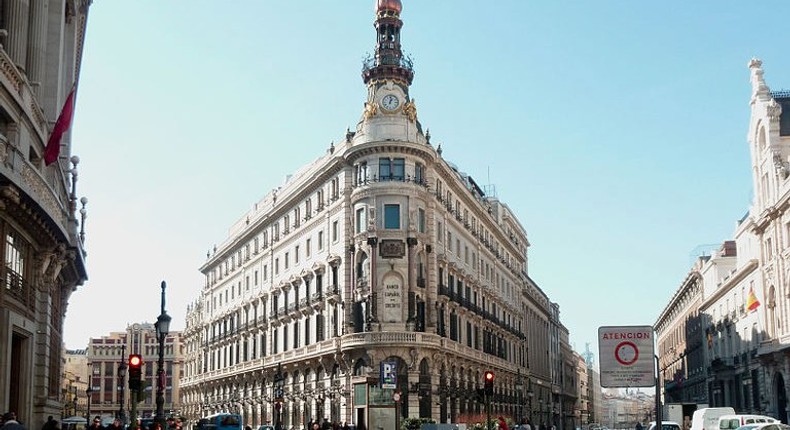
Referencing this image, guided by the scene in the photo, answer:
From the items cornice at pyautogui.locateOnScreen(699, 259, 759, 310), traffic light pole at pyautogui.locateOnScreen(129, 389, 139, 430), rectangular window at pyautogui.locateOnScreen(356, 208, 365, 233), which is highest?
rectangular window at pyautogui.locateOnScreen(356, 208, 365, 233)

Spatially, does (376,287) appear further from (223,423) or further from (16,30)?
(16,30)

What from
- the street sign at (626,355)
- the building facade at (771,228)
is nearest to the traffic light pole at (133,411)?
the street sign at (626,355)

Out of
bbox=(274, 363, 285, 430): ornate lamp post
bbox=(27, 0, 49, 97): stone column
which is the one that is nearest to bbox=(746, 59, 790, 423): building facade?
bbox=(274, 363, 285, 430): ornate lamp post

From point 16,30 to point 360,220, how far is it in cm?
3432

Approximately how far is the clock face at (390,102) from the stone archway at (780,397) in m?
32.0

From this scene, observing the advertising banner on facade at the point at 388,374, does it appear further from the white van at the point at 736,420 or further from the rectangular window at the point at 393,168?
the white van at the point at 736,420

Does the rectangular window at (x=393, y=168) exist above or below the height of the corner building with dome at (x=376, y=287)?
above

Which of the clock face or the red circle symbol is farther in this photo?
the clock face

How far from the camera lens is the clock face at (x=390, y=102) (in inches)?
2455

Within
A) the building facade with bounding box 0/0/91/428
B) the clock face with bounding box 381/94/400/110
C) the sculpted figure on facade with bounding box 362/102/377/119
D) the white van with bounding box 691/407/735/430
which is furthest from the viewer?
the clock face with bounding box 381/94/400/110

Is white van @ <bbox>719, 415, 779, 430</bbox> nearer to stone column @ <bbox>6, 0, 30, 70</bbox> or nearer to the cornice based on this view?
the cornice

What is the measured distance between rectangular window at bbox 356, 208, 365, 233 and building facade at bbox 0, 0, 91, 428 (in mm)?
25689

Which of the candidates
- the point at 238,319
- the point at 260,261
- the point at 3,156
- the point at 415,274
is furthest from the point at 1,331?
the point at 238,319

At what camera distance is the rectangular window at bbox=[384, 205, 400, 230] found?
6022 cm
